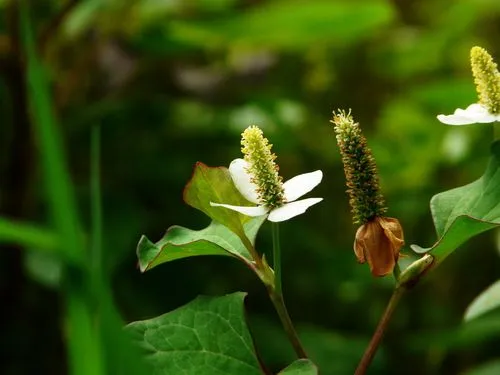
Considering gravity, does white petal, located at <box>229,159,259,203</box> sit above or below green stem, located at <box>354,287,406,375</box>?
above

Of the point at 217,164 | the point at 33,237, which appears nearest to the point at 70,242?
the point at 33,237

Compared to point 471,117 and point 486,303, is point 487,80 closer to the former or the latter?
point 471,117

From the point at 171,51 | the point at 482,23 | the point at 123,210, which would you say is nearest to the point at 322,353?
the point at 123,210

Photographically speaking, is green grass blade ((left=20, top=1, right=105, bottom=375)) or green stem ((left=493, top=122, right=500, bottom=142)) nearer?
green grass blade ((left=20, top=1, right=105, bottom=375))

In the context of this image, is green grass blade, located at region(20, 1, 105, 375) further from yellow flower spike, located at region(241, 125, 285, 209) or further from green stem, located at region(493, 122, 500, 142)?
green stem, located at region(493, 122, 500, 142)

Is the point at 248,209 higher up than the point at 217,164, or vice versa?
the point at 217,164

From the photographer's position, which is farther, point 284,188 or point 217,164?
point 217,164

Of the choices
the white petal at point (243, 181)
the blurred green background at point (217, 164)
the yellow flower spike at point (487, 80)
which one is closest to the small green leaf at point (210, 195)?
the white petal at point (243, 181)

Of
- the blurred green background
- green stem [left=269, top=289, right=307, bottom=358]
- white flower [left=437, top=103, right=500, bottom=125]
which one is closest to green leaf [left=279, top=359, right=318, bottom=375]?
green stem [left=269, top=289, right=307, bottom=358]

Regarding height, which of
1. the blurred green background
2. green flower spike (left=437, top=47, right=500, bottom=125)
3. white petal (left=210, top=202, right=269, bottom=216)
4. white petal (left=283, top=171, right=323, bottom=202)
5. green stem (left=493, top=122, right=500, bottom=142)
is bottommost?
white petal (left=210, top=202, right=269, bottom=216)

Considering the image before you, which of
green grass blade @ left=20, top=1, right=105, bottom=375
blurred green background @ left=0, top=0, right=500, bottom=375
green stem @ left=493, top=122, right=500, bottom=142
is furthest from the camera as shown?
blurred green background @ left=0, top=0, right=500, bottom=375
